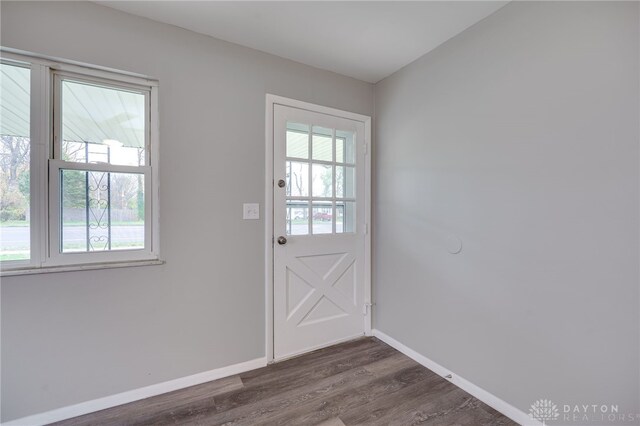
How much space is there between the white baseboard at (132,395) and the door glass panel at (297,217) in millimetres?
1063

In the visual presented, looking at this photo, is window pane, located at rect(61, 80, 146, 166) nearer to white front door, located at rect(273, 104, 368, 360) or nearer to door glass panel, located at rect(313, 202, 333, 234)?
white front door, located at rect(273, 104, 368, 360)

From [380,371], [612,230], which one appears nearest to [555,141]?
[612,230]

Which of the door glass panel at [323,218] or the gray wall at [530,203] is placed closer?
the gray wall at [530,203]

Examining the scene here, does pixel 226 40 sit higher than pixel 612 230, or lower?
higher

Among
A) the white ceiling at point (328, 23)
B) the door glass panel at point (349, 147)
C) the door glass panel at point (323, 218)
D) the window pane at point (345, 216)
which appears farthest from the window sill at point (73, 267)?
the door glass panel at point (349, 147)

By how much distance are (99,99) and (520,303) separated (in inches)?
114

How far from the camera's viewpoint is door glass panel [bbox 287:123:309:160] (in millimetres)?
2256

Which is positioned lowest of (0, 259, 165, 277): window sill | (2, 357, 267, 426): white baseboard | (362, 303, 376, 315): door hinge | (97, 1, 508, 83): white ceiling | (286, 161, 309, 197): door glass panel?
(2, 357, 267, 426): white baseboard

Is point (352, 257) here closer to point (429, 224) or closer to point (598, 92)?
point (429, 224)

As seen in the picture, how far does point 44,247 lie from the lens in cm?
155

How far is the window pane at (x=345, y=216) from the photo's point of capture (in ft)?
8.28

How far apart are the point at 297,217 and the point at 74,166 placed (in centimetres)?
150

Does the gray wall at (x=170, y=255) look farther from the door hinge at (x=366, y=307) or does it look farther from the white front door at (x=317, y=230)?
the door hinge at (x=366, y=307)

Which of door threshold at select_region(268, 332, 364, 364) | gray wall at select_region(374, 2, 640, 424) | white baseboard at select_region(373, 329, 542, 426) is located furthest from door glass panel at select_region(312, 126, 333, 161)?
white baseboard at select_region(373, 329, 542, 426)
